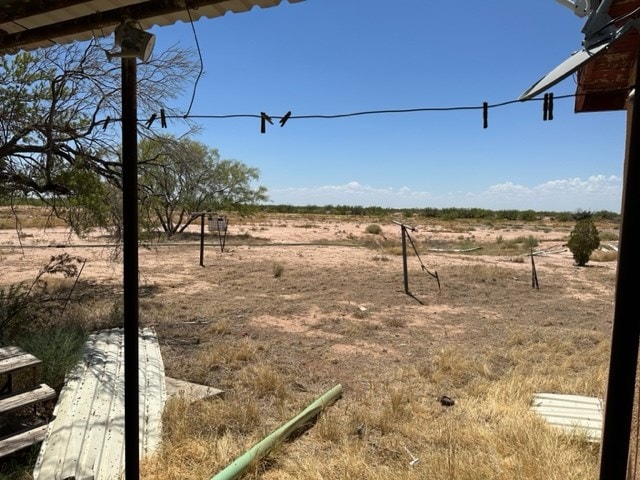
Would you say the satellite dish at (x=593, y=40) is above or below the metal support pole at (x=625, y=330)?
above

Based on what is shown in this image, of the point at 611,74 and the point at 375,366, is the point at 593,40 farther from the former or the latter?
the point at 375,366

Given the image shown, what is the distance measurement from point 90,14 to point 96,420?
3012 millimetres

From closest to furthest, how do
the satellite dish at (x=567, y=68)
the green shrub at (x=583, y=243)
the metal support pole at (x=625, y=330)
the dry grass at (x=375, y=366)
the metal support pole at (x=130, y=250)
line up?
the metal support pole at (x=625, y=330)
the satellite dish at (x=567, y=68)
the metal support pole at (x=130, y=250)
the dry grass at (x=375, y=366)
the green shrub at (x=583, y=243)

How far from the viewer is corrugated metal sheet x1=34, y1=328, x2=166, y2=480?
3086 mm

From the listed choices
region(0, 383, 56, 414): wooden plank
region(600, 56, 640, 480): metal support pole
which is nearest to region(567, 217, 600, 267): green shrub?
region(600, 56, 640, 480): metal support pole

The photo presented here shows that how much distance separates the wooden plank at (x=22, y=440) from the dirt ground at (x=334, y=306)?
1954mm

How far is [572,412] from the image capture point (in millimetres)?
4164

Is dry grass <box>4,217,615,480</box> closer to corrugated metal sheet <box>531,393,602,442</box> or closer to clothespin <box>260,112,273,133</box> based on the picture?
corrugated metal sheet <box>531,393,602,442</box>

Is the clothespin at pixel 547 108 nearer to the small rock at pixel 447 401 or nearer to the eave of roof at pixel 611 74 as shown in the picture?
the eave of roof at pixel 611 74

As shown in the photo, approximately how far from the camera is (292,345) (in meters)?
6.79

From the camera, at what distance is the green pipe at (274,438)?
10.2ft

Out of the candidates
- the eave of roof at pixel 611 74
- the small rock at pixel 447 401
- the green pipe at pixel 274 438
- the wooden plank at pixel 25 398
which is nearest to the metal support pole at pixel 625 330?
the eave of roof at pixel 611 74

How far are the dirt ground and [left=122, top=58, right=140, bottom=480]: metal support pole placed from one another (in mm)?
2754

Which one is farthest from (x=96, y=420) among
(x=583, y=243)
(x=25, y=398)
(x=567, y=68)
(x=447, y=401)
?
(x=583, y=243)
